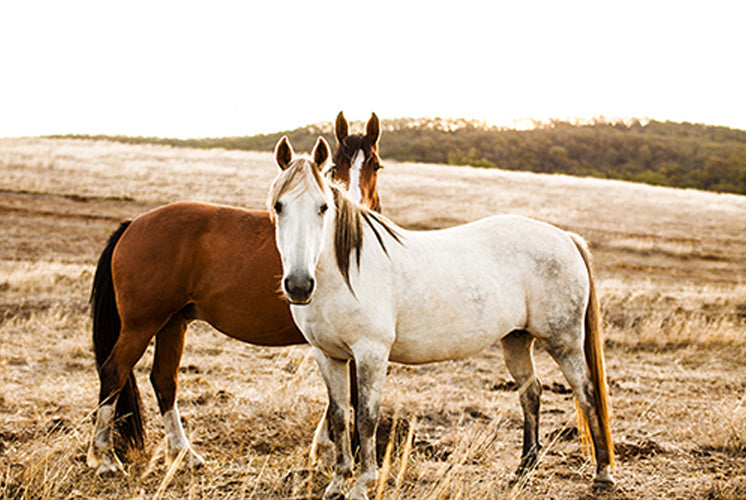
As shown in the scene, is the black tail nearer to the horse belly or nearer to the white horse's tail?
the horse belly

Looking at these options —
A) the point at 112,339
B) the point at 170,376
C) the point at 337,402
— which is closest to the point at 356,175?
the point at 337,402

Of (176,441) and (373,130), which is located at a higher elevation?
(373,130)

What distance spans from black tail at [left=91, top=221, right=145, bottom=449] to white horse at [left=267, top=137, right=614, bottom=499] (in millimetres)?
1592

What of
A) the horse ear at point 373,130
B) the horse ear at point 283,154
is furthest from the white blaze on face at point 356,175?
the horse ear at point 283,154

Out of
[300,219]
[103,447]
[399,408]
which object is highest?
[300,219]

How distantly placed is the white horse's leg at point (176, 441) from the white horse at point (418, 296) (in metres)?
1.13

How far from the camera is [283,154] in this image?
11.3ft

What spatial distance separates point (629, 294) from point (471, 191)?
52.2 feet

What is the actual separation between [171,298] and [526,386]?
2687 mm

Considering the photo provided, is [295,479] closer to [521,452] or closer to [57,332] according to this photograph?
[521,452]

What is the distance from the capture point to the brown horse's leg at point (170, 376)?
14.1 ft

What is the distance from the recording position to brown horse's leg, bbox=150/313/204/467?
4.30m

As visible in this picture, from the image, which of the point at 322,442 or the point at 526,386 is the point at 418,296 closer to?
the point at 526,386

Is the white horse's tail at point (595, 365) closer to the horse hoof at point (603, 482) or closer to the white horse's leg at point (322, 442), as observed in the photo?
the horse hoof at point (603, 482)
